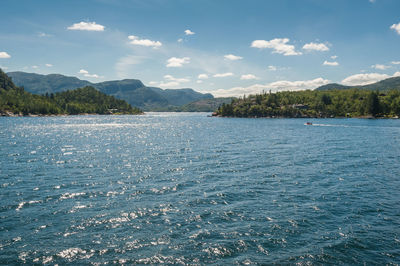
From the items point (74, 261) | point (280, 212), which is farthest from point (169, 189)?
point (74, 261)

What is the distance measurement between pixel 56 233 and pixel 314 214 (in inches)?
1040

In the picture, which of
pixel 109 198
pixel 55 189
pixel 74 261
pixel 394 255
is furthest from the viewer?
pixel 55 189

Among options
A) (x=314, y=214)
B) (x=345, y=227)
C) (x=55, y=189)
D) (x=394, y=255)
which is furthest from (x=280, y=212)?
(x=55, y=189)

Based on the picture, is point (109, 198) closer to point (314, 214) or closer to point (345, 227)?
point (314, 214)

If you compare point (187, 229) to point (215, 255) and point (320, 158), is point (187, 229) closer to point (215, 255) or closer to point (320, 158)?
point (215, 255)

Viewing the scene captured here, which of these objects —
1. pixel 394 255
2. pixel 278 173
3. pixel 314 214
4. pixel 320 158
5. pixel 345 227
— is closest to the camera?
pixel 394 255

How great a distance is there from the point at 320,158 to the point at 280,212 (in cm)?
3977

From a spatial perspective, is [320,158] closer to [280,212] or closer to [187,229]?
[280,212]

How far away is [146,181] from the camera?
4169 centimetres

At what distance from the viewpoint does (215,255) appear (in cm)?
1991

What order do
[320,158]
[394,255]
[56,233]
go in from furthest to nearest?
[320,158] < [56,233] < [394,255]

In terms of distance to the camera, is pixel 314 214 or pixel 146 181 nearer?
pixel 314 214

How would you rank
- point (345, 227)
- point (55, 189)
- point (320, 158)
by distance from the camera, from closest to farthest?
point (345, 227)
point (55, 189)
point (320, 158)

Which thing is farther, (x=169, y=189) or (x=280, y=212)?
(x=169, y=189)
